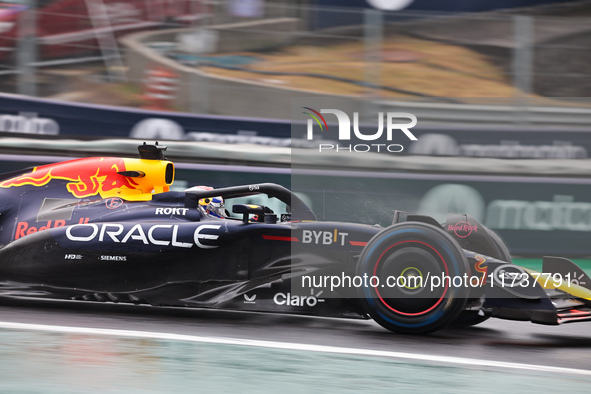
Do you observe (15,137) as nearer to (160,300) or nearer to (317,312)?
(160,300)

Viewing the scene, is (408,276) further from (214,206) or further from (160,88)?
(160,88)

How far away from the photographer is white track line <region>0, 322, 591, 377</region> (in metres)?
3.52

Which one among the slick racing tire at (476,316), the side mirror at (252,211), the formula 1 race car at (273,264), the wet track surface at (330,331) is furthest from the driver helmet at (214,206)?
the slick racing tire at (476,316)

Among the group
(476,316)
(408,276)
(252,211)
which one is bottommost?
(476,316)

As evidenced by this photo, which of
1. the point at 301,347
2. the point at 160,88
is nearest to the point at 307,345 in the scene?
the point at 301,347

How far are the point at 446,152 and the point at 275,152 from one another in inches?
73.3

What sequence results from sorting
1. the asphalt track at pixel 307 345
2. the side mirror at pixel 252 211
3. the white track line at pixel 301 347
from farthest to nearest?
the side mirror at pixel 252 211 → the white track line at pixel 301 347 → the asphalt track at pixel 307 345

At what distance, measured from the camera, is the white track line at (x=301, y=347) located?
11.5 ft

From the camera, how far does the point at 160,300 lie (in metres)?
4.35

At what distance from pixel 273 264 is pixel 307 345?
0.64 meters

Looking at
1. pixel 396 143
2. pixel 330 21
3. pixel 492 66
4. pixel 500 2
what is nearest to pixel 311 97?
pixel 330 21

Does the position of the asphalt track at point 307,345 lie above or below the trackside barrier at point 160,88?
below

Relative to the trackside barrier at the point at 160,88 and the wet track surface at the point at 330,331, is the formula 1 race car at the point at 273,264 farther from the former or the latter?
the trackside barrier at the point at 160,88

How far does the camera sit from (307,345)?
3803 mm
